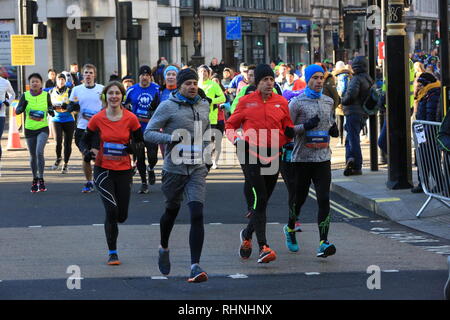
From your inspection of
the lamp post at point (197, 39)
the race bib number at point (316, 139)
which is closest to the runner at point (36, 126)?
the race bib number at point (316, 139)

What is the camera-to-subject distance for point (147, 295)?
8.36 meters

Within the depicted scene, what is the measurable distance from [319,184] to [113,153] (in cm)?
192

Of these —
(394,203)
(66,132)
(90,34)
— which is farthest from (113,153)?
(90,34)

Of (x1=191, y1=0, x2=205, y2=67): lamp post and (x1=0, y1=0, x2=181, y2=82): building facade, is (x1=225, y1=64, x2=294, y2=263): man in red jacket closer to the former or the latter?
(x1=191, y1=0, x2=205, y2=67): lamp post

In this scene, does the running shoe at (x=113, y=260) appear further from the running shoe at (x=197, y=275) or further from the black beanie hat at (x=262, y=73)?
the black beanie hat at (x=262, y=73)

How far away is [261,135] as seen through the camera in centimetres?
1015

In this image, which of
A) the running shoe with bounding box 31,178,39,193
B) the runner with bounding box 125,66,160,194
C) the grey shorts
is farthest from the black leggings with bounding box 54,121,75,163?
the grey shorts

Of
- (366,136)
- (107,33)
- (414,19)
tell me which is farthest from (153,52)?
(414,19)

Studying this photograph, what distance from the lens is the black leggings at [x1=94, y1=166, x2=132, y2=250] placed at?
10203mm

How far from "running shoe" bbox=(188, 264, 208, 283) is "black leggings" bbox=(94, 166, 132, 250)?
1.50 meters

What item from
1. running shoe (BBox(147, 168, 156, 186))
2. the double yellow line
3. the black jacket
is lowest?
the double yellow line

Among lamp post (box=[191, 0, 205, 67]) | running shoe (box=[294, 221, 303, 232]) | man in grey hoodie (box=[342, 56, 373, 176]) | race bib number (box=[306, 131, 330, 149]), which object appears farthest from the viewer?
lamp post (box=[191, 0, 205, 67])

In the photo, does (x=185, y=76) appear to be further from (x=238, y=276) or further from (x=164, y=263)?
(x=238, y=276)

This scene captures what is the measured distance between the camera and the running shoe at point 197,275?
8797 mm
